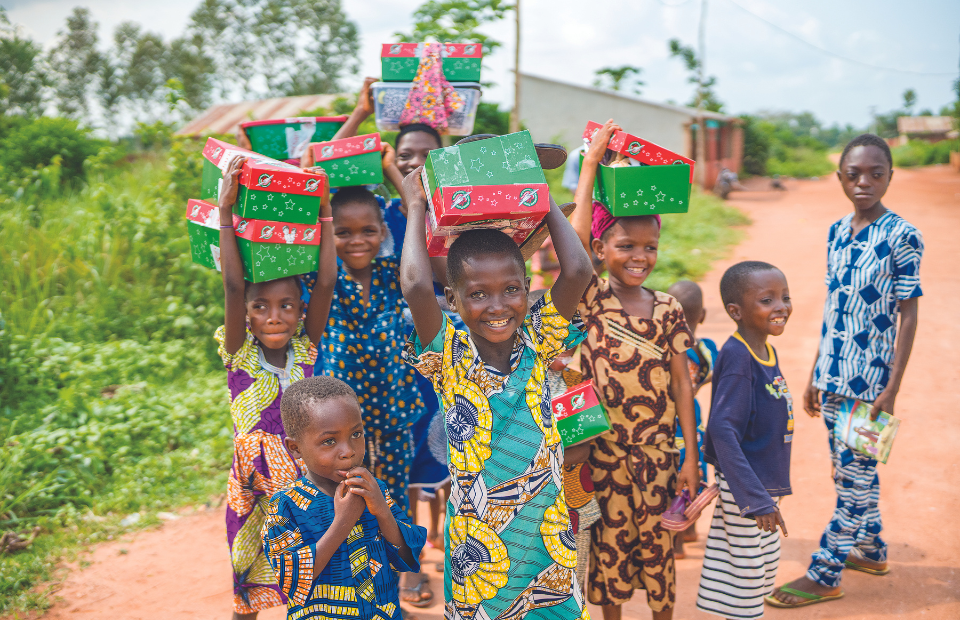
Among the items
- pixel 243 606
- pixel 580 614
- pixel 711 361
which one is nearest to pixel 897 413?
pixel 711 361

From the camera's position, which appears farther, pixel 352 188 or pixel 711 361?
pixel 711 361

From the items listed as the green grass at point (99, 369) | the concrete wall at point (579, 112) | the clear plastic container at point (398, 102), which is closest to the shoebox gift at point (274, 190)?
the clear plastic container at point (398, 102)

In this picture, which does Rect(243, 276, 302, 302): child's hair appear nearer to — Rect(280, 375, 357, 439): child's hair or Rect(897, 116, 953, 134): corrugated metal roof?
Rect(280, 375, 357, 439): child's hair

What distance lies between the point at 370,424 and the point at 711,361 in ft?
5.75

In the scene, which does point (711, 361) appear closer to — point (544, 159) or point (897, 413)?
point (544, 159)

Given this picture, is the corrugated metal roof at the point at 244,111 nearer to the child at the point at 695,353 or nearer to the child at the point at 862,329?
the child at the point at 695,353

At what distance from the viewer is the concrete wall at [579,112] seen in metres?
20.1

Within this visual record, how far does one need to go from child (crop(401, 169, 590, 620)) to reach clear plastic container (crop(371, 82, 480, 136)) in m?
1.30

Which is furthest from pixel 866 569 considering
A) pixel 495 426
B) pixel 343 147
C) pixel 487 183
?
pixel 343 147

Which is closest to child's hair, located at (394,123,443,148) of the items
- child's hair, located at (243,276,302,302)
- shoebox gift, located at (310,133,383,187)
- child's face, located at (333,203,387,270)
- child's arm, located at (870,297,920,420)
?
shoebox gift, located at (310,133,383,187)

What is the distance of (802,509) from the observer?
406 centimetres

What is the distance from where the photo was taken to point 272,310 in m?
2.51

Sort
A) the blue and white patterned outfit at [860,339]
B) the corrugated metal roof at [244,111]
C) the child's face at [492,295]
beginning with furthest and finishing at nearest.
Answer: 1. the corrugated metal roof at [244,111]
2. the blue and white patterned outfit at [860,339]
3. the child's face at [492,295]

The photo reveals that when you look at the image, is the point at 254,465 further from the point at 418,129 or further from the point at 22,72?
the point at 22,72
